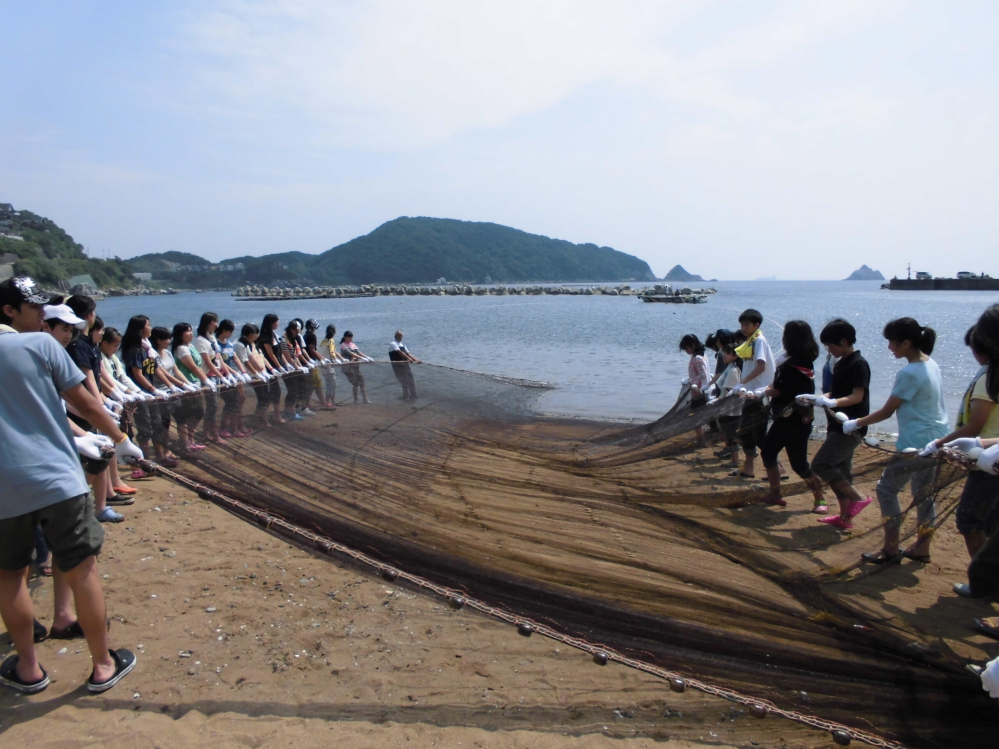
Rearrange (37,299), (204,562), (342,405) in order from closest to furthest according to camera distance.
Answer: (37,299) → (204,562) → (342,405)

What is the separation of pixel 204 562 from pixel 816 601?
12.6ft

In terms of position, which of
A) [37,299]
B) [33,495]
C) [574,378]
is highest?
[37,299]

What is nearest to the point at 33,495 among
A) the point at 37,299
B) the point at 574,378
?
the point at 37,299

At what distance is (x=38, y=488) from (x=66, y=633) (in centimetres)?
112

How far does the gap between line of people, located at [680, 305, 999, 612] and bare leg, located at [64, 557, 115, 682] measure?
13.3 feet

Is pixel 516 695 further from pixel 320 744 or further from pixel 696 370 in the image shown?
pixel 696 370

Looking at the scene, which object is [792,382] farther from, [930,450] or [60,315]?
[60,315]

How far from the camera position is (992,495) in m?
3.50

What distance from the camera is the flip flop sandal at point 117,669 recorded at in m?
2.80

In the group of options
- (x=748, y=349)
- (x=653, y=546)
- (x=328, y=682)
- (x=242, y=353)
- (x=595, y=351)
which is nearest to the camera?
(x=328, y=682)

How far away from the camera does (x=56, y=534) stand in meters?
2.65

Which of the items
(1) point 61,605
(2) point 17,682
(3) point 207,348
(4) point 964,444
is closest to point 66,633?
(1) point 61,605

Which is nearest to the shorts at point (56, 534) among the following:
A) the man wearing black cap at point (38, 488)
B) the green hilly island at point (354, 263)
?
the man wearing black cap at point (38, 488)

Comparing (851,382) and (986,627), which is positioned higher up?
(851,382)
